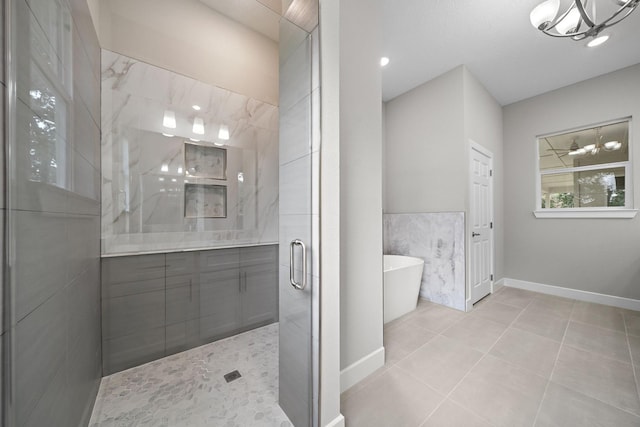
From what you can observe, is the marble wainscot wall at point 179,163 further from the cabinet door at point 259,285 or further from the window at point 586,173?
the window at point 586,173

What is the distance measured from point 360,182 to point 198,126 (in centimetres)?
153

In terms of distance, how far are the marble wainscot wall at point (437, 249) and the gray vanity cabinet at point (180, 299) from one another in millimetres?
1990

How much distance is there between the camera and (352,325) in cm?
162

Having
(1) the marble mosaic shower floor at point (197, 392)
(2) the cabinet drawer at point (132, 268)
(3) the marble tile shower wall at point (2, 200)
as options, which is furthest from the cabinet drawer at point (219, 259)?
(3) the marble tile shower wall at point (2, 200)

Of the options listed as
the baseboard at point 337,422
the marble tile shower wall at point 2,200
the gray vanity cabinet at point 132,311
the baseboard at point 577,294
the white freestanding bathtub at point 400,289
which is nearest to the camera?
the marble tile shower wall at point 2,200

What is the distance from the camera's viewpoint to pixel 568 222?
3.29 metres

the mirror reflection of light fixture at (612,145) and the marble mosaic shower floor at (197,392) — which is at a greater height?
the mirror reflection of light fixture at (612,145)

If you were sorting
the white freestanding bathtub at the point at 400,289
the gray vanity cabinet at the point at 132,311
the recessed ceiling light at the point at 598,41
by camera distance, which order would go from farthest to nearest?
the white freestanding bathtub at the point at 400,289, the recessed ceiling light at the point at 598,41, the gray vanity cabinet at the point at 132,311

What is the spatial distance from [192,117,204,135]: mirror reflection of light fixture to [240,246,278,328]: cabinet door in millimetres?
1157

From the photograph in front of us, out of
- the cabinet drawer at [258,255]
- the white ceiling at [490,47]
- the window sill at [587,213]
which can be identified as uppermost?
the white ceiling at [490,47]

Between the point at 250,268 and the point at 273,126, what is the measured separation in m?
1.51

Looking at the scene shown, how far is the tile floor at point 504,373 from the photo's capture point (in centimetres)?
134

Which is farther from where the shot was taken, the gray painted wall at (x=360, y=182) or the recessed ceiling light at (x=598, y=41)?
the recessed ceiling light at (x=598, y=41)

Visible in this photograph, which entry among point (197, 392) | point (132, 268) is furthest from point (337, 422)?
point (132, 268)
